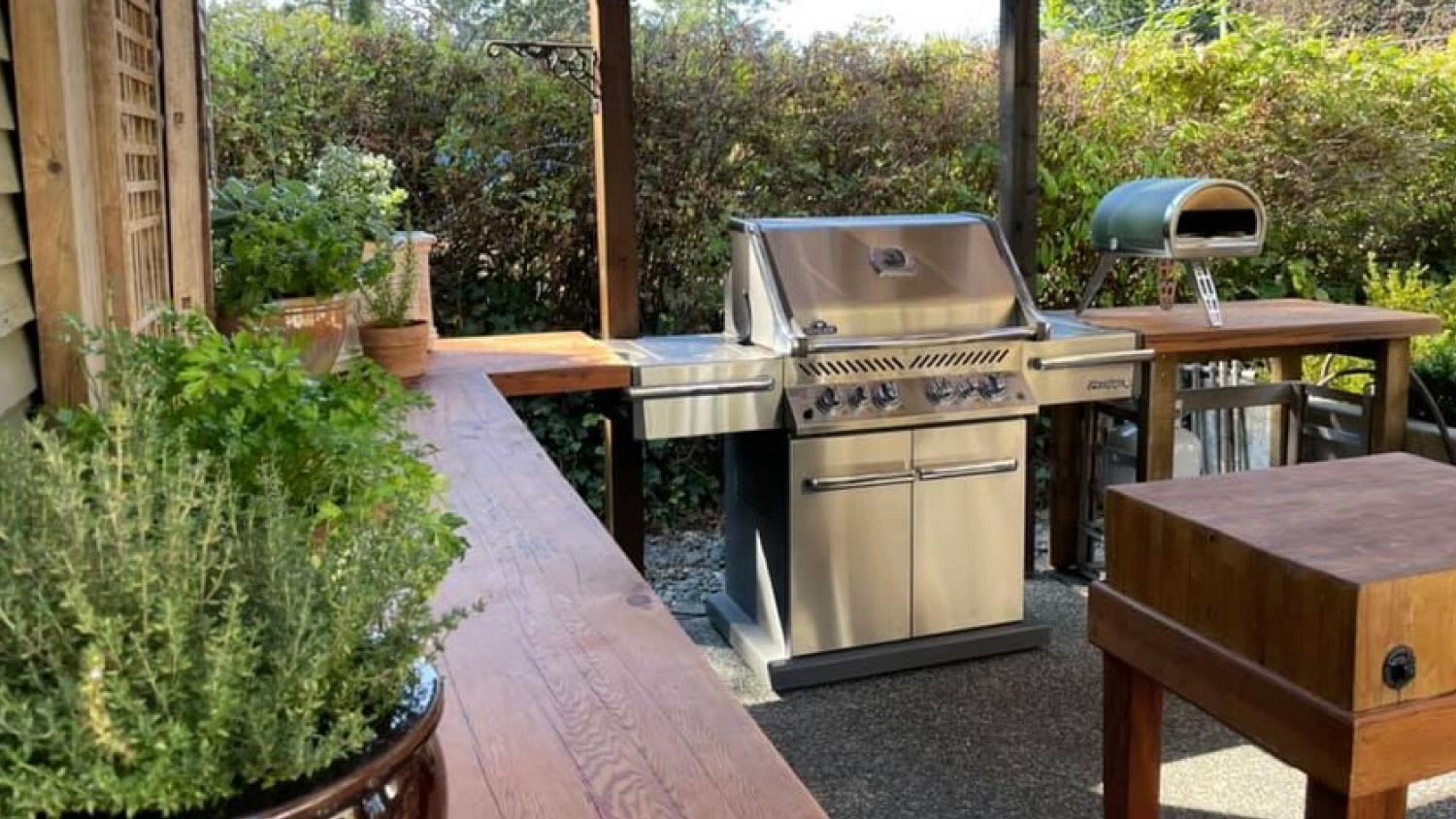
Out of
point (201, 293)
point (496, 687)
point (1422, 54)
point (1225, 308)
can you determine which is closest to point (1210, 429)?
point (1225, 308)

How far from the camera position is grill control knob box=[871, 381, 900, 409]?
3.46 m

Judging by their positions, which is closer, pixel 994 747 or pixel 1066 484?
pixel 994 747

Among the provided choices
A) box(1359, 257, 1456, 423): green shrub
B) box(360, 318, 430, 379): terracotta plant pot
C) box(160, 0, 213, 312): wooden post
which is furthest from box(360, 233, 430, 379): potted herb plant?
box(1359, 257, 1456, 423): green shrub

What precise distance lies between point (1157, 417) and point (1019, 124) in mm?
1077

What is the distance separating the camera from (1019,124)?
4.20 meters

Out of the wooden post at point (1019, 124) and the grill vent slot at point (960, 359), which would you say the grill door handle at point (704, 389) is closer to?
the grill vent slot at point (960, 359)

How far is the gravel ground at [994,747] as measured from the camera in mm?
2924

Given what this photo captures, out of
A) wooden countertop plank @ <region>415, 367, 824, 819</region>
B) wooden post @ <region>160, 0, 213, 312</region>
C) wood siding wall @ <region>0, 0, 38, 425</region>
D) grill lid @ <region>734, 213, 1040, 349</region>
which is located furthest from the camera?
grill lid @ <region>734, 213, 1040, 349</region>

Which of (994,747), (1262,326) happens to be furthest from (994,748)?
(1262,326)

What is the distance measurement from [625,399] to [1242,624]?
191 centimetres

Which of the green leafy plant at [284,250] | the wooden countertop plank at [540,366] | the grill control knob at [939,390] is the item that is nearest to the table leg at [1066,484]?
the grill control knob at [939,390]

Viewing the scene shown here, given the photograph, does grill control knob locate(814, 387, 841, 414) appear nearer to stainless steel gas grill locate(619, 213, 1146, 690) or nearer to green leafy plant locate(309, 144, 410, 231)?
stainless steel gas grill locate(619, 213, 1146, 690)

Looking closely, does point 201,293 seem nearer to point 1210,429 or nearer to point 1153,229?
point 1153,229

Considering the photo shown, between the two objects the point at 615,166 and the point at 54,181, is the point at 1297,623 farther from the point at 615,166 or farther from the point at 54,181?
the point at 615,166
